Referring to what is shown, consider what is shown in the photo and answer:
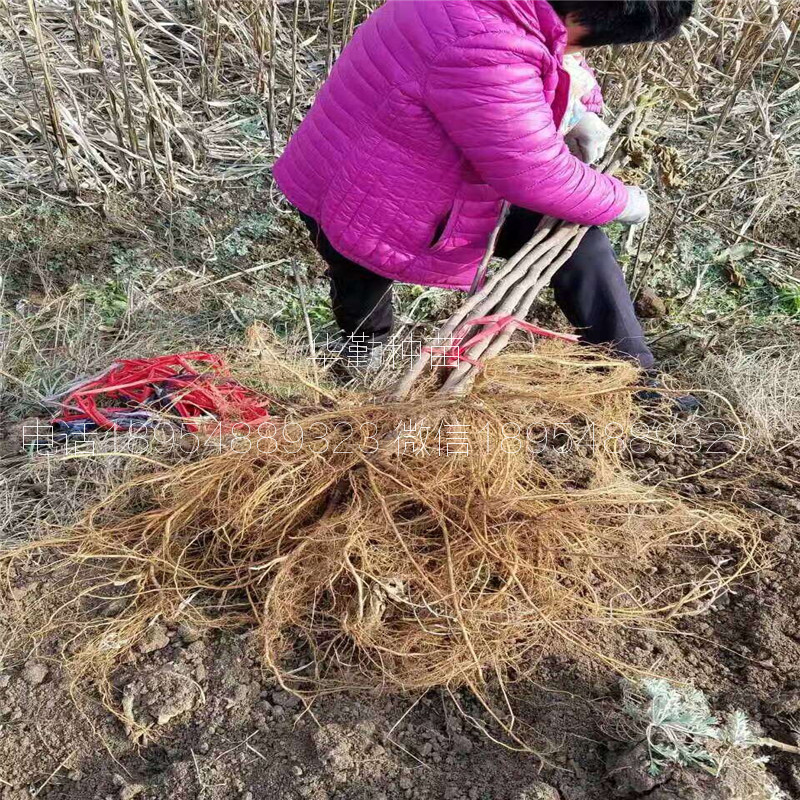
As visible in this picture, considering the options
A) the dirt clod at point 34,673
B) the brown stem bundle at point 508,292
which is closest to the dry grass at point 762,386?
the brown stem bundle at point 508,292

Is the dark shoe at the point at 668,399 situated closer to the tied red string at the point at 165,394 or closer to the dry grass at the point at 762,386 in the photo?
the dry grass at the point at 762,386

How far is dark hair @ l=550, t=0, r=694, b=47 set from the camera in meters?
1.39

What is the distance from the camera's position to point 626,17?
1401 millimetres

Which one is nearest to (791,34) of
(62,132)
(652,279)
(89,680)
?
(652,279)

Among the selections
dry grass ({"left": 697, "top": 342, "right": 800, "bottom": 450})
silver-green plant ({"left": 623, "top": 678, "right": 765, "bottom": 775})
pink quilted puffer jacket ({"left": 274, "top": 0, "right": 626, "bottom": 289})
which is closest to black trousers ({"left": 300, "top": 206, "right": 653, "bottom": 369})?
pink quilted puffer jacket ({"left": 274, "top": 0, "right": 626, "bottom": 289})

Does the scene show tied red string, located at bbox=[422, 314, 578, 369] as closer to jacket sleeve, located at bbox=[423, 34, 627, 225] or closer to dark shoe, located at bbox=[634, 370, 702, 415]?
jacket sleeve, located at bbox=[423, 34, 627, 225]

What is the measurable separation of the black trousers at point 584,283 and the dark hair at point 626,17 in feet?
1.78

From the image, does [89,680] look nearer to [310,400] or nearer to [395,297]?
[310,400]

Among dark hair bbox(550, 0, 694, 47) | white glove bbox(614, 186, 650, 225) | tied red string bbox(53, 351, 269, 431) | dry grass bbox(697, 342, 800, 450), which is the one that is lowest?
tied red string bbox(53, 351, 269, 431)

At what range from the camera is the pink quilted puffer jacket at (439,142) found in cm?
142

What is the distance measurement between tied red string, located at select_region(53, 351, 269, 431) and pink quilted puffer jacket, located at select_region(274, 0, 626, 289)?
478 millimetres

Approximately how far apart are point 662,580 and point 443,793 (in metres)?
0.73

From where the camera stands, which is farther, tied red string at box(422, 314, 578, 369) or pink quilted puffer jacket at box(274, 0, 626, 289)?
tied red string at box(422, 314, 578, 369)

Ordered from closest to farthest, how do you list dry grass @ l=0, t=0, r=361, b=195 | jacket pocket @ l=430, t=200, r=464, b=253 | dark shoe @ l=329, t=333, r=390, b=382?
jacket pocket @ l=430, t=200, r=464, b=253 < dark shoe @ l=329, t=333, r=390, b=382 < dry grass @ l=0, t=0, r=361, b=195
